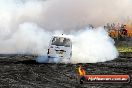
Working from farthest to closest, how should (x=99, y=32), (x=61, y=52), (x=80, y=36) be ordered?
1. (x=99, y=32)
2. (x=80, y=36)
3. (x=61, y=52)

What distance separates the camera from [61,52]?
41312 millimetres

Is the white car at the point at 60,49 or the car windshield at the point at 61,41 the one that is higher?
the car windshield at the point at 61,41

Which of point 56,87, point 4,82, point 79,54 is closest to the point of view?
point 56,87

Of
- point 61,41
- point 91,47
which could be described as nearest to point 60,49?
point 61,41

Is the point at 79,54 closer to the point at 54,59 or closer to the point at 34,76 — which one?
the point at 54,59

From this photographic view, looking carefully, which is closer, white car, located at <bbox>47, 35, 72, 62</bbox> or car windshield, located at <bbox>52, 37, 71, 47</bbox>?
white car, located at <bbox>47, 35, 72, 62</bbox>

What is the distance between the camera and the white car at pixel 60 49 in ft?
136

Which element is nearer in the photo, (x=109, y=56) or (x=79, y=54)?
(x=79, y=54)

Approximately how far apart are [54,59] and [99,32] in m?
15.1

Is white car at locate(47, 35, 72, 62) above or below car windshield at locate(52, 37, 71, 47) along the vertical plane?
below

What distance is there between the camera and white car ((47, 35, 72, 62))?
1626 inches

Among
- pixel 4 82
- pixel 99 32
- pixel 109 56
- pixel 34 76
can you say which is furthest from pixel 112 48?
pixel 4 82

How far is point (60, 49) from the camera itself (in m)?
41.3

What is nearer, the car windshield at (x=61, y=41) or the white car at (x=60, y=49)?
the white car at (x=60, y=49)
